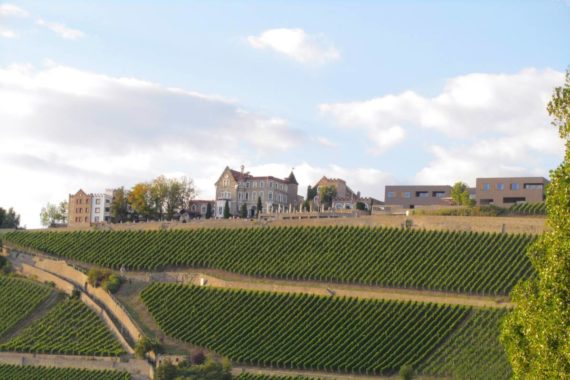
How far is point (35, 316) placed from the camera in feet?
275

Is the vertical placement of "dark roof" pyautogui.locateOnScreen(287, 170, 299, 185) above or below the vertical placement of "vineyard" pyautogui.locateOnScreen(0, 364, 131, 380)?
above

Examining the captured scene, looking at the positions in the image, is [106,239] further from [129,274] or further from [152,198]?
[152,198]

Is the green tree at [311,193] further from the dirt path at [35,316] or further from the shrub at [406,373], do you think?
the shrub at [406,373]

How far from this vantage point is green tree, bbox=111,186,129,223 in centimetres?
12679

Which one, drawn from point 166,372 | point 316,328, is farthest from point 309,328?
point 166,372

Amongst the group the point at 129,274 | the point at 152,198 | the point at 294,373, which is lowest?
the point at 294,373

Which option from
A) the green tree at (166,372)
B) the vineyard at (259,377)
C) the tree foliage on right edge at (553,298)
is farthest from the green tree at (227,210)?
the tree foliage on right edge at (553,298)

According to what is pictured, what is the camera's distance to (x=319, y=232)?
8869 centimetres

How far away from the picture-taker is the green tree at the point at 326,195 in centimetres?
12381

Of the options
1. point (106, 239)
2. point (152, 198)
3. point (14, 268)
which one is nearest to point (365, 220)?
point (106, 239)

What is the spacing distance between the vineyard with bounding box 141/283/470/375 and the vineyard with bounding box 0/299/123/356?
4.59 metres

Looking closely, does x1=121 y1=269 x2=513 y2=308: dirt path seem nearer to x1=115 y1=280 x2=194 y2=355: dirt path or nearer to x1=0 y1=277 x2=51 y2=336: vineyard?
x1=115 y1=280 x2=194 y2=355: dirt path

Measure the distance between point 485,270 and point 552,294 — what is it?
153ft

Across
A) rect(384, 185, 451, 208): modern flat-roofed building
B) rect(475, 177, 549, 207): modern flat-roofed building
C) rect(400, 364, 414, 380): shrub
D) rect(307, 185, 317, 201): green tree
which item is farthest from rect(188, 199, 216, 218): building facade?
rect(400, 364, 414, 380): shrub
